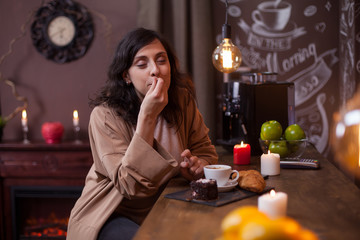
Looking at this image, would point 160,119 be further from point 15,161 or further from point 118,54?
point 15,161

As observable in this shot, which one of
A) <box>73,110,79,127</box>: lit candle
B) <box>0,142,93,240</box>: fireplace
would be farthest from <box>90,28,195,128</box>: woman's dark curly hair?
<box>73,110,79,127</box>: lit candle

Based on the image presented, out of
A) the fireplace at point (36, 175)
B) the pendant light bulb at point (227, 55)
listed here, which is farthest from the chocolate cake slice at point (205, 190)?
the fireplace at point (36, 175)

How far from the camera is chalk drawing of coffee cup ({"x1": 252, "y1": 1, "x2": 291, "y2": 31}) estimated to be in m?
3.24

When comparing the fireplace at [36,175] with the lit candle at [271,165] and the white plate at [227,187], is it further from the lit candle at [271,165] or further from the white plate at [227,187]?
the white plate at [227,187]

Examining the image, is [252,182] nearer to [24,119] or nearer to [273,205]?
[273,205]

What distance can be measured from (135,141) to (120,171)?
0.13m

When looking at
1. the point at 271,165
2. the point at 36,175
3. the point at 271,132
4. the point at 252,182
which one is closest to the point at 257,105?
the point at 271,132

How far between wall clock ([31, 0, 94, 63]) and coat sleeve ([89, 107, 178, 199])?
202 cm

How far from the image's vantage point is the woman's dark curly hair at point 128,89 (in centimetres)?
190

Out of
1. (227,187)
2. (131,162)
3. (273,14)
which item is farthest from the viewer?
(273,14)

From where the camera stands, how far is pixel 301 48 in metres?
3.26

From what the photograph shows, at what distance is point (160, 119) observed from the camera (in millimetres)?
2002

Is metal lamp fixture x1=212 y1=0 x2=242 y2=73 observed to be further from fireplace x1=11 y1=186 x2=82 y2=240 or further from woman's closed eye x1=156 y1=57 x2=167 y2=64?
fireplace x1=11 y1=186 x2=82 y2=240

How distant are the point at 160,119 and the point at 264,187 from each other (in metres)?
0.72
